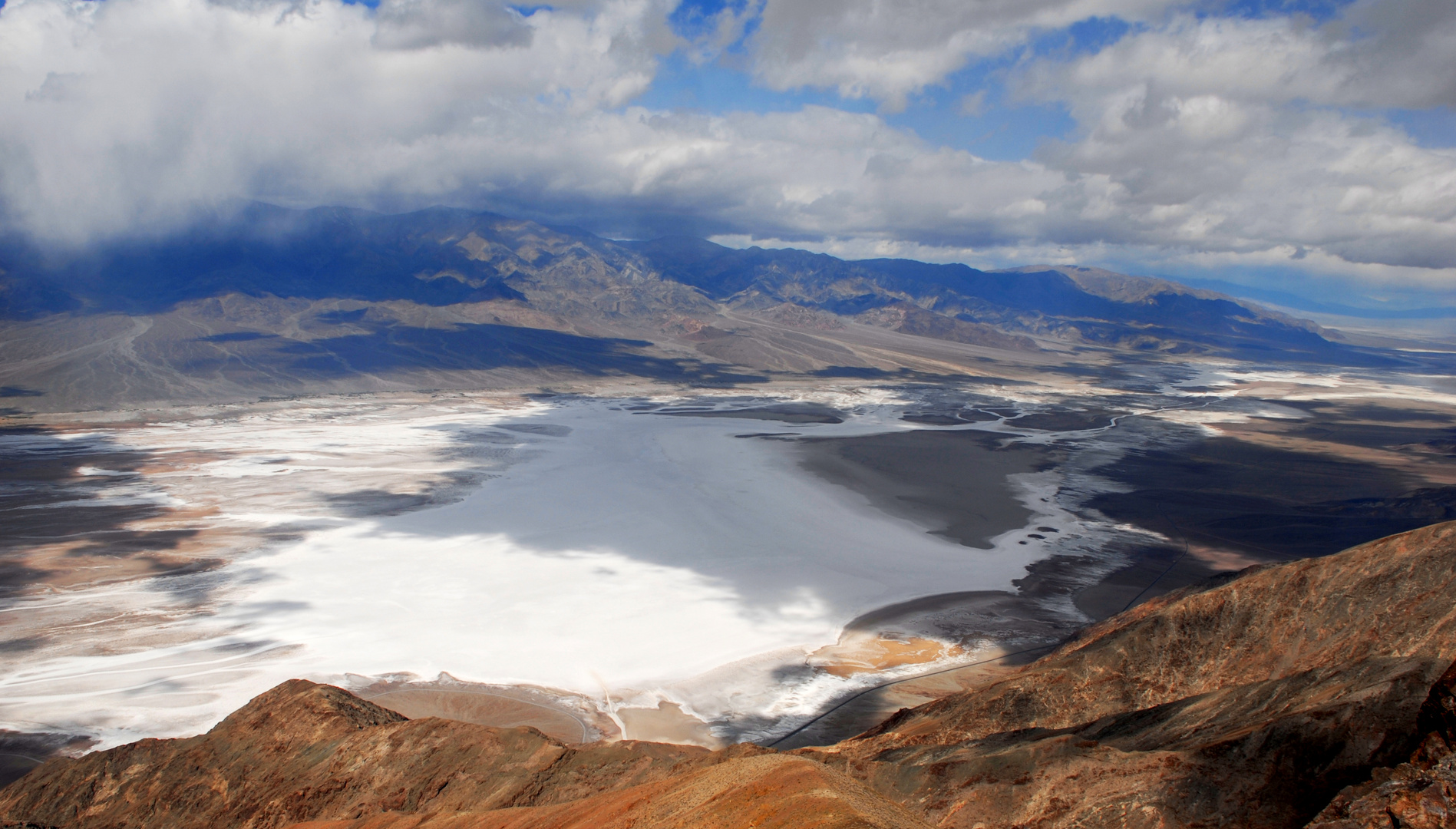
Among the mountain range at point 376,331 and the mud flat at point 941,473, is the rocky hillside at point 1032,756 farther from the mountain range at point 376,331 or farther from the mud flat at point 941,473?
the mountain range at point 376,331

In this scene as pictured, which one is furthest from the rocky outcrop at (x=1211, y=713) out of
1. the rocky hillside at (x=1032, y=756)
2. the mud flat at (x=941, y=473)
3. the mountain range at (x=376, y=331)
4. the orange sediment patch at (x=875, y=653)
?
the mountain range at (x=376, y=331)

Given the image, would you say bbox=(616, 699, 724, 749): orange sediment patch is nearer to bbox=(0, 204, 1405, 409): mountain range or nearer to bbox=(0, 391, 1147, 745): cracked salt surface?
bbox=(0, 391, 1147, 745): cracked salt surface

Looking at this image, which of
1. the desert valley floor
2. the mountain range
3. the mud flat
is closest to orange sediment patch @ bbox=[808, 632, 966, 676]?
the desert valley floor

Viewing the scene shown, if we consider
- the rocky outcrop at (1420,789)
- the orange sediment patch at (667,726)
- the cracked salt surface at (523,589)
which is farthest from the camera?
the cracked salt surface at (523,589)

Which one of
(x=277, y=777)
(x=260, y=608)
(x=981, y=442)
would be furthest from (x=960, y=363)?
(x=277, y=777)

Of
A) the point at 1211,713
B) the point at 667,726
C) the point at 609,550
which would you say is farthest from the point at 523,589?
the point at 1211,713

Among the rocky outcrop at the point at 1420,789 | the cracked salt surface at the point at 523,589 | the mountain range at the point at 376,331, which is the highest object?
the mountain range at the point at 376,331
